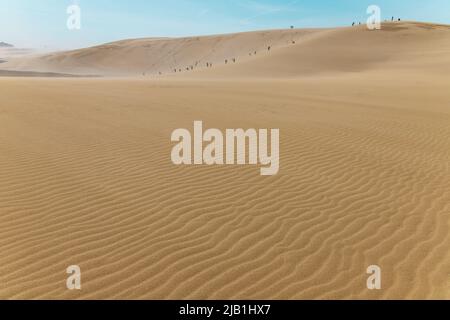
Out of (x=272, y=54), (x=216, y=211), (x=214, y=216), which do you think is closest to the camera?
(x=214, y=216)

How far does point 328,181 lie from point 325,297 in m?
3.40

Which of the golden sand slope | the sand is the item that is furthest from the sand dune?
the golden sand slope

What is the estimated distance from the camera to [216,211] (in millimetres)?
5797

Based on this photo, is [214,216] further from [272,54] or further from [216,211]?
[272,54]

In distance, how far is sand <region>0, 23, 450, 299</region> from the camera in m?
4.26

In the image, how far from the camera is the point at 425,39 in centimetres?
5312

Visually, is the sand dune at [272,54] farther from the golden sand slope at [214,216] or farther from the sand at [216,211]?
the golden sand slope at [214,216]

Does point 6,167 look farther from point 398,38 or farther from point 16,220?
point 398,38

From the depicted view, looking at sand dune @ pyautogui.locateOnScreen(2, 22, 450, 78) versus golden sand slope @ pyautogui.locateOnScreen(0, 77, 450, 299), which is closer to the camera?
→ golden sand slope @ pyautogui.locateOnScreen(0, 77, 450, 299)

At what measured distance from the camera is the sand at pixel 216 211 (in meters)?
4.26

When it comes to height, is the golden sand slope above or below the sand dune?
below

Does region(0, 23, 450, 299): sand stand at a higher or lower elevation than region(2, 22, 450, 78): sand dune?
lower

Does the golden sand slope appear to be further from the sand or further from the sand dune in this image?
the sand dune

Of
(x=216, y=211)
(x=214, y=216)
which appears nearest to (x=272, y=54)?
(x=216, y=211)
